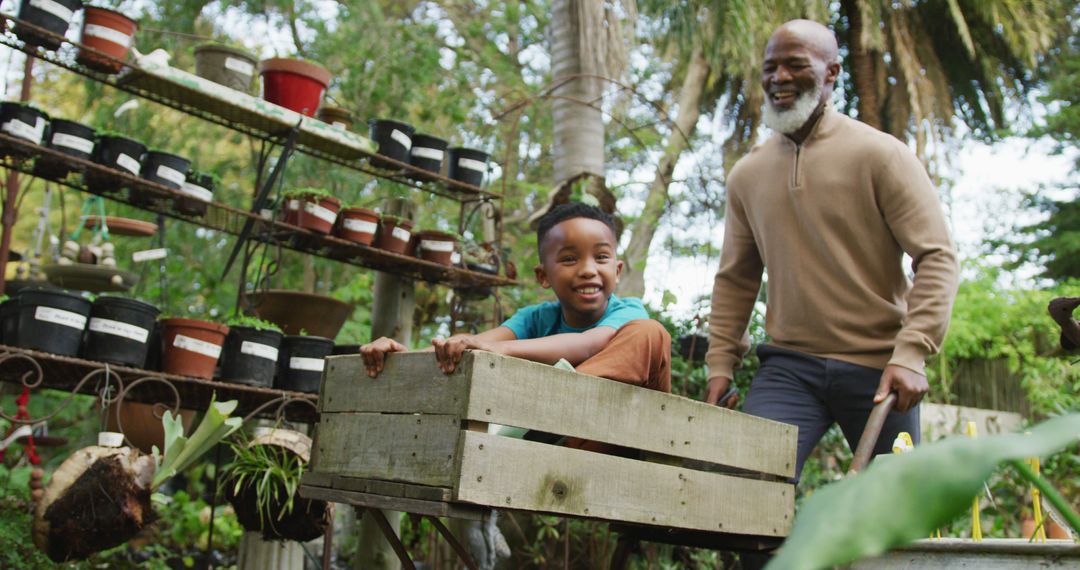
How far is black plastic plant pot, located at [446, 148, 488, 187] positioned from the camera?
5.03 meters

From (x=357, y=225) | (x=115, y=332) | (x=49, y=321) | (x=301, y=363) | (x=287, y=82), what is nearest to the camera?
(x=49, y=321)

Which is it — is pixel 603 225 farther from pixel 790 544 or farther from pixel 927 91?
pixel 927 91

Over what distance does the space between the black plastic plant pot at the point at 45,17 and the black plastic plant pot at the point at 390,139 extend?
144 cm

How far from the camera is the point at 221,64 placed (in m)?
4.29

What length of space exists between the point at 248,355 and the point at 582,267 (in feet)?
6.48

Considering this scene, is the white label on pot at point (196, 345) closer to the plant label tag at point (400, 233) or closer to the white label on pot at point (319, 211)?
the white label on pot at point (319, 211)

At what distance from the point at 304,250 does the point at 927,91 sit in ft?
32.5

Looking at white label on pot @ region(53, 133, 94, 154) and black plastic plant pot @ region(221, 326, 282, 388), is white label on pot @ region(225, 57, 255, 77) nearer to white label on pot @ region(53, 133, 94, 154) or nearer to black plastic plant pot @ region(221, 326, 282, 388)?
white label on pot @ region(53, 133, 94, 154)

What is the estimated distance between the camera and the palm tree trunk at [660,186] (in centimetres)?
611

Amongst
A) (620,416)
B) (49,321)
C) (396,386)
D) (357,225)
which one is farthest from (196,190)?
(620,416)

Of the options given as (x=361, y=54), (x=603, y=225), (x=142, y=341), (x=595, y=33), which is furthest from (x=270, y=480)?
(x=361, y=54)

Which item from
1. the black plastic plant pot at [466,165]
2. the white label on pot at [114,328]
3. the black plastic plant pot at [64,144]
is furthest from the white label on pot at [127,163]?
the black plastic plant pot at [466,165]

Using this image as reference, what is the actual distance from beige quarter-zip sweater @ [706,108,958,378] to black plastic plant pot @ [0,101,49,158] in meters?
2.73

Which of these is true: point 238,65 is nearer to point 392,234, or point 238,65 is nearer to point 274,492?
point 392,234
